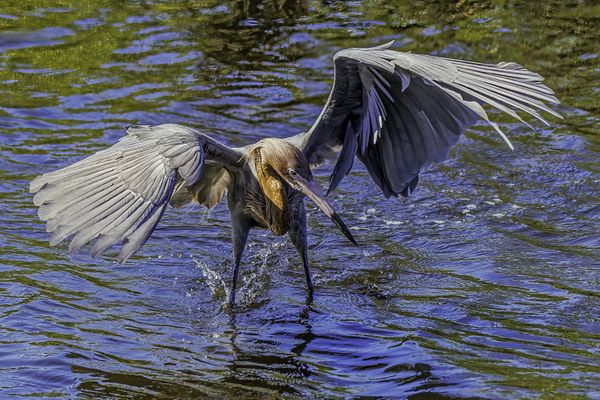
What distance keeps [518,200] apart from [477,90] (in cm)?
329

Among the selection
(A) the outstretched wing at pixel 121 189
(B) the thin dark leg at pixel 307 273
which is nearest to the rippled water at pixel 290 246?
(B) the thin dark leg at pixel 307 273

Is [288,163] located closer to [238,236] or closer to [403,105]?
[238,236]

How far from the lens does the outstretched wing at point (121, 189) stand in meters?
5.49

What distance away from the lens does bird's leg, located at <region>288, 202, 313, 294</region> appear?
7.61m

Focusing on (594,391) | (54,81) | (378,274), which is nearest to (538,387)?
(594,391)

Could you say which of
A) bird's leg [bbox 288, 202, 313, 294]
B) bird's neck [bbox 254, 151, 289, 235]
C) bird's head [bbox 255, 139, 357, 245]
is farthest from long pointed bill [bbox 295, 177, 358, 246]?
bird's leg [bbox 288, 202, 313, 294]

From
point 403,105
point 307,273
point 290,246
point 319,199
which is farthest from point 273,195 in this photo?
point 290,246

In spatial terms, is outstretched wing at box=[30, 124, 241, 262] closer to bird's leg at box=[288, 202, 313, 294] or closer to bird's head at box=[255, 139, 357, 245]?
bird's head at box=[255, 139, 357, 245]

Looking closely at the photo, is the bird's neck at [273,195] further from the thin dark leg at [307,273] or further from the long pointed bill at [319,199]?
the thin dark leg at [307,273]

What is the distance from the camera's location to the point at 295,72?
41.6 ft

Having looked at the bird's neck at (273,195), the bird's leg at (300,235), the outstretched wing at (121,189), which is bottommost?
the bird's leg at (300,235)

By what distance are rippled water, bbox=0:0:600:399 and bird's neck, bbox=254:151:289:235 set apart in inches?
23.4

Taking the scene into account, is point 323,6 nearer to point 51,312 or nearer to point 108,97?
point 108,97

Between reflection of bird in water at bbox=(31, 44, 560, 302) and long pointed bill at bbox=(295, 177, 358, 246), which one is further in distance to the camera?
long pointed bill at bbox=(295, 177, 358, 246)
